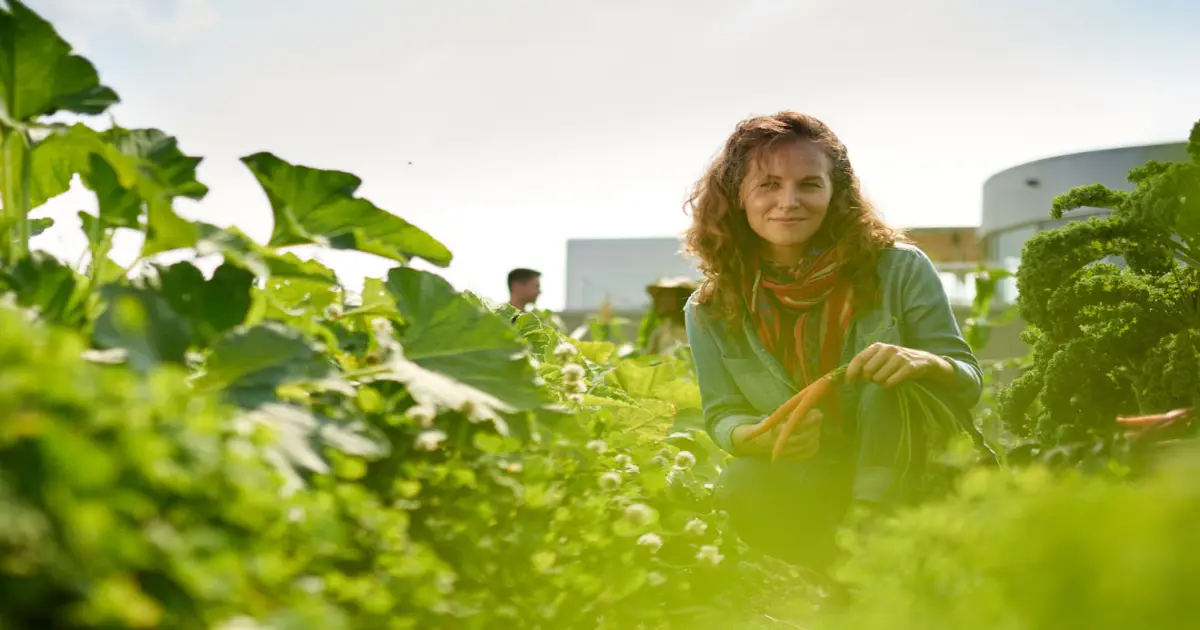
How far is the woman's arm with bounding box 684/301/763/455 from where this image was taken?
235 cm

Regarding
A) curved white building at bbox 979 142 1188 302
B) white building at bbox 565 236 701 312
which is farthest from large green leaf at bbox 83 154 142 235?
white building at bbox 565 236 701 312

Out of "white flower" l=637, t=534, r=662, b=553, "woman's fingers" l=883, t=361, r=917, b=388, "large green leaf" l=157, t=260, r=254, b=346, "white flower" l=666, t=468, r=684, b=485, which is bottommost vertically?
"white flower" l=666, t=468, r=684, b=485

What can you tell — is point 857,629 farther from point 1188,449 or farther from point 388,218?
point 388,218

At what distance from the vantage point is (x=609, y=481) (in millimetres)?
1561

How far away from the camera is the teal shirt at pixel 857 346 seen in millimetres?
2098

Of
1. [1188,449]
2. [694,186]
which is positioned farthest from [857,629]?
[694,186]

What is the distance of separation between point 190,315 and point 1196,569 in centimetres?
100

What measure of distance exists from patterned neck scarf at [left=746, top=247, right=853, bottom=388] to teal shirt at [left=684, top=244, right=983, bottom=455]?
0.03m

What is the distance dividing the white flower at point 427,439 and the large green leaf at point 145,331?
283 millimetres

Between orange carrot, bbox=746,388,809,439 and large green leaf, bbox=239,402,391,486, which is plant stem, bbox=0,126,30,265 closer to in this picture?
large green leaf, bbox=239,402,391,486

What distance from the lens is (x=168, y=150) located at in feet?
3.98

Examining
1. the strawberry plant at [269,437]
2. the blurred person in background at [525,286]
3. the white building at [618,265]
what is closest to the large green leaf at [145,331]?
the strawberry plant at [269,437]

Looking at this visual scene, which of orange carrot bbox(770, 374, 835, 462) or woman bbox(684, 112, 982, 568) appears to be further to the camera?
woman bbox(684, 112, 982, 568)

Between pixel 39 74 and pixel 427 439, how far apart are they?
2.16 ft
